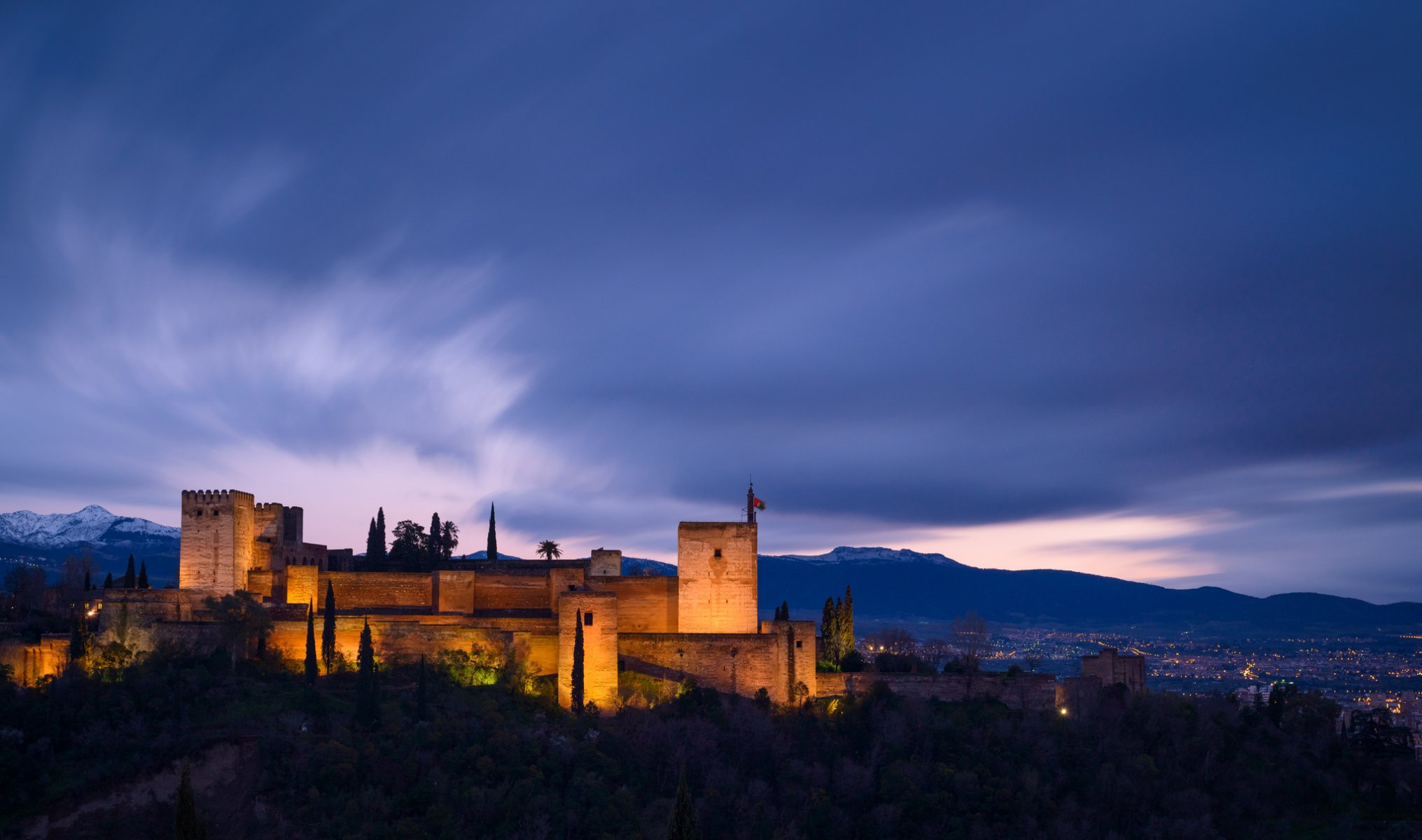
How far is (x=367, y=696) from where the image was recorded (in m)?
35.5

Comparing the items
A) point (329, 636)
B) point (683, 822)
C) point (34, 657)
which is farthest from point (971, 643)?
point (34, 657)

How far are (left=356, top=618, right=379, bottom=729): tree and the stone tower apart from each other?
9.23 meters

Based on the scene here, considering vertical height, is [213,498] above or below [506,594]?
above

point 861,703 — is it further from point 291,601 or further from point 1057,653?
point 1057,653

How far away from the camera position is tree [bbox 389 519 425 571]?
55.1 metres

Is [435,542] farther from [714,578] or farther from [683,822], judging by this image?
[683,822]

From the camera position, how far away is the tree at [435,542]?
56.8 metres

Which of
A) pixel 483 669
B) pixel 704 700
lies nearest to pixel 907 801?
pixel 704 700

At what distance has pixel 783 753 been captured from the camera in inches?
1516

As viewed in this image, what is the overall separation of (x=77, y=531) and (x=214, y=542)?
126 metres

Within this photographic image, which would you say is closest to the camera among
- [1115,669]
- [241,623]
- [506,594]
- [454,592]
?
[241,623]

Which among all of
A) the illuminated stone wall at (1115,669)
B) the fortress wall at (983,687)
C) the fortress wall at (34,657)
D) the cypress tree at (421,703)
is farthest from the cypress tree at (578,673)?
the illuminated stone wall at (1115,669)

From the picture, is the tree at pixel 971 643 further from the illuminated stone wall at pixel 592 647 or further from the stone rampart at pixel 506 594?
the stone rampart at pixel 506 594

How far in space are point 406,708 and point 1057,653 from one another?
381 ft
